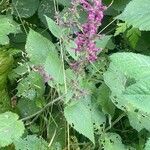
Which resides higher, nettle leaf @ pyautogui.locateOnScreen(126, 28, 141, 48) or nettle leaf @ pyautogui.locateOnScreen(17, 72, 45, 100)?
nettle leaf @ pyautogui.locateOnScreen(126, 28, 141, 48)

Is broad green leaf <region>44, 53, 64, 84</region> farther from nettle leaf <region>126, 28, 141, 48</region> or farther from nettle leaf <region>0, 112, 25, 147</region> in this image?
nettle leaf <region>126, 28, 141, 48</region>

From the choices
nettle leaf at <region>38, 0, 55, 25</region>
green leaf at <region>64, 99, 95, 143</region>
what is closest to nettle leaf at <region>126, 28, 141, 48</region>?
nettle leaf at <region>38, 0, 55, 25</region>

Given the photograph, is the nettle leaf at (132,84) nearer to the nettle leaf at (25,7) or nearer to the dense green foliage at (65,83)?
the dense green foliage at (65,83)

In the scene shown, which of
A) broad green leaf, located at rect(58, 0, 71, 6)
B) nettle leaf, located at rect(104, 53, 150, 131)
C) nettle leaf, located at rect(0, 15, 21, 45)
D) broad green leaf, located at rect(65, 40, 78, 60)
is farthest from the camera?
broad green leaf, located at rect(58, 0, 71, 6)

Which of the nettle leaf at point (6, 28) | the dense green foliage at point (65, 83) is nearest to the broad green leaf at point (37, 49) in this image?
the dense green foliage at point (65, 83)

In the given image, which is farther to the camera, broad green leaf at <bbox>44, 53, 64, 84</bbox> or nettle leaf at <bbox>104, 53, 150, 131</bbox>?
broad green leaf at <bbox>44, 53, 64, 84</bbox>
